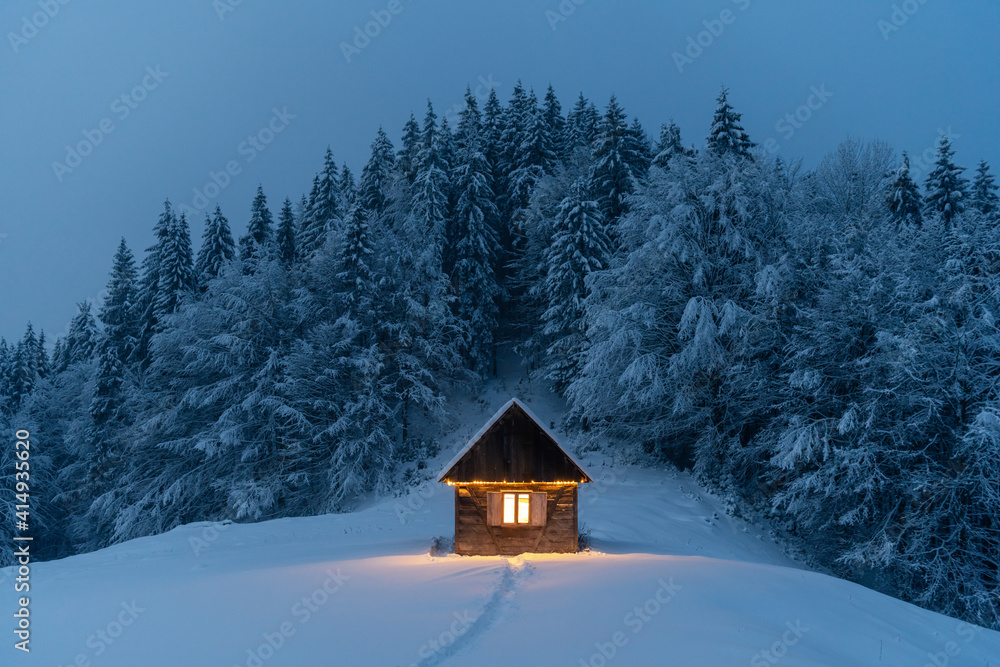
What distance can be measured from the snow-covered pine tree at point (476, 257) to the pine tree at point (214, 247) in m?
15.8

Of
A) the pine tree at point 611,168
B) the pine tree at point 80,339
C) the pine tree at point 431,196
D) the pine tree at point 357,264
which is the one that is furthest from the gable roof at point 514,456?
the pine tree at point 80,339

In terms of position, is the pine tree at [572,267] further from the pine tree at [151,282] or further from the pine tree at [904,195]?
the pine tree at [151,282]

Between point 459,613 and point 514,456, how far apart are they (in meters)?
7.46

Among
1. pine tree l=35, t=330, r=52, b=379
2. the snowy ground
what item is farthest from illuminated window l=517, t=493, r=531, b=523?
pine tree l=35, t=330, r=52, b=379

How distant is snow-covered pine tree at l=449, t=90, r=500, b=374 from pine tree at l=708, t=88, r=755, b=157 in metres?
14.9

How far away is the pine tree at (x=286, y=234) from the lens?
1748 inches

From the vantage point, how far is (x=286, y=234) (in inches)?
1785

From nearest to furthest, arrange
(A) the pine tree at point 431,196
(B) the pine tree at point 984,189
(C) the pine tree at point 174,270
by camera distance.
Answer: (B) the pine tree at point 984,189, (A) the pine tree at point 431,196, (C) the pine tree at point 174,270

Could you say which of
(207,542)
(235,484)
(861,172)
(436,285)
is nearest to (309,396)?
(235,484)

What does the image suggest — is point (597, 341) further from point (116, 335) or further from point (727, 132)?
point (116, 335)

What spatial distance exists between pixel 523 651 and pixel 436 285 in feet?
90.3

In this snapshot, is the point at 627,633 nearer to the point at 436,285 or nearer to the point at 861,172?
the point at 436,285

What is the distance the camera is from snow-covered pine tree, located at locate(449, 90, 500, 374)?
131ft

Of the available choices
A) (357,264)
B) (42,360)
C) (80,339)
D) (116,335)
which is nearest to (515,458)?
(357,264)
